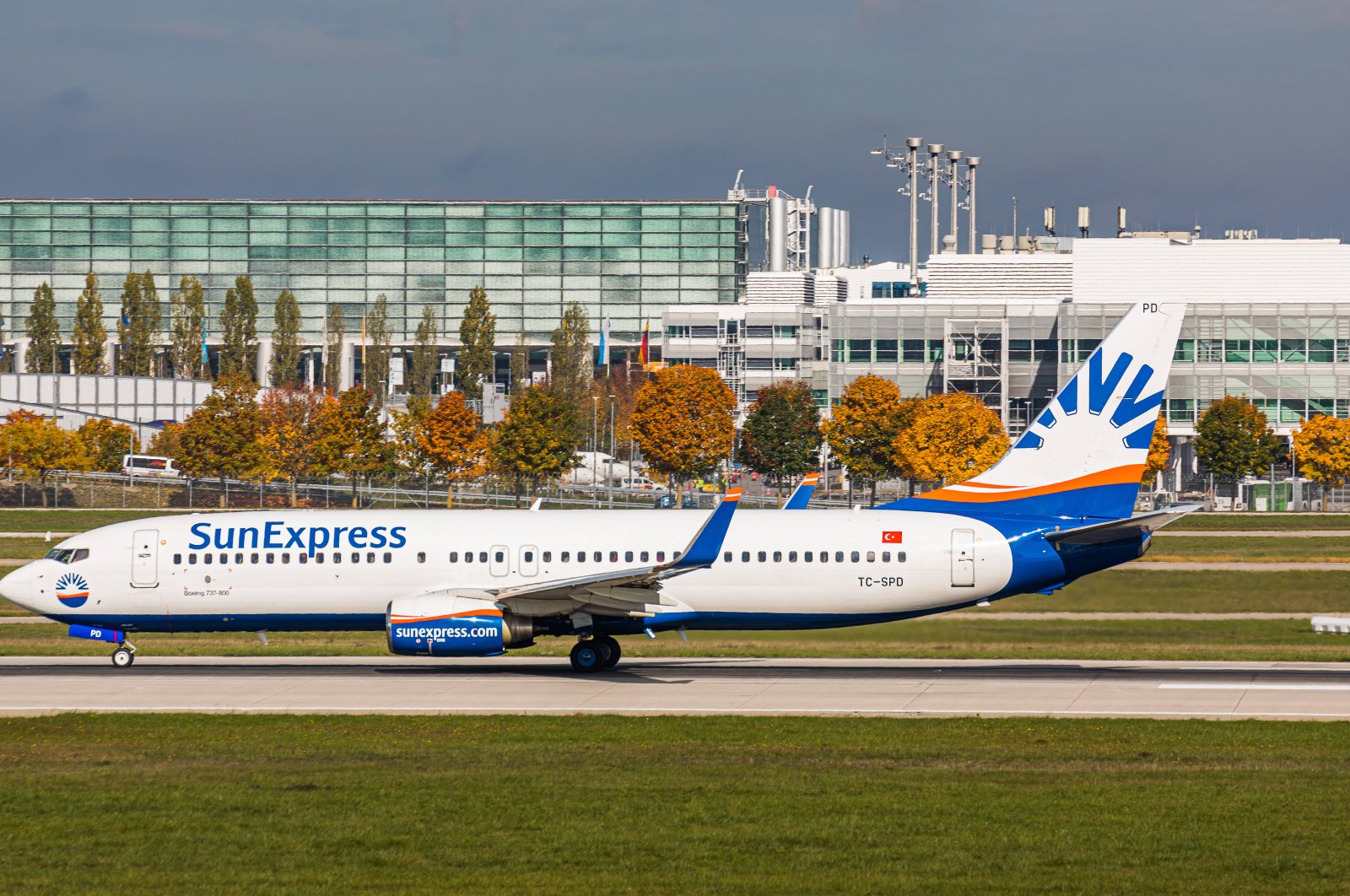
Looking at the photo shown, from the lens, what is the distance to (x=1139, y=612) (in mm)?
46938

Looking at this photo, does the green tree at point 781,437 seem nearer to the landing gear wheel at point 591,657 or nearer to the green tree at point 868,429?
the green tree at point 868,429

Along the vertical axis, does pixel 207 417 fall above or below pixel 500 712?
above

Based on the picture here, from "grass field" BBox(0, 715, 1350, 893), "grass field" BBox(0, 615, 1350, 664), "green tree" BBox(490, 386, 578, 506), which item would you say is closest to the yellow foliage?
"green tree" BBox(490, 386, 578, 506)

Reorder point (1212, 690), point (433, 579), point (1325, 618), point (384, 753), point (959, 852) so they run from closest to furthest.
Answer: point (959, 852) → point (384, 753) → point (1212, 690) → point (433, 579) → point (1325, 618)

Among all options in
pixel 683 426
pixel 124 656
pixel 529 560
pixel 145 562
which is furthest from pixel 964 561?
pixel 683 426

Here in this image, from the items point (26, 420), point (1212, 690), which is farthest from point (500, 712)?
point (26, 420)

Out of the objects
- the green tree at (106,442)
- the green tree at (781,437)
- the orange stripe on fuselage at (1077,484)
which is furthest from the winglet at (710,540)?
the green tree at (106,442)

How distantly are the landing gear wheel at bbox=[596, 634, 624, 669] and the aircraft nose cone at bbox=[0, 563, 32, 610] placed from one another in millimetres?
14772

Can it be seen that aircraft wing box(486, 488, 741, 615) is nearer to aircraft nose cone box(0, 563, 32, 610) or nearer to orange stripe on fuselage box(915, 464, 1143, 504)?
orange stripe on fuselage box(915, 464, 1143, 504)

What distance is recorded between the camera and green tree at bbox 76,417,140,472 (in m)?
139

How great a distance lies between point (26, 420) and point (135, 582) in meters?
103

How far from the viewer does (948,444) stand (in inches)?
4628

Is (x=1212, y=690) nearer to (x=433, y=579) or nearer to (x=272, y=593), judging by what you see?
(x=433, y=579)

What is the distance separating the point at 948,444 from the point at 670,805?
311ft
